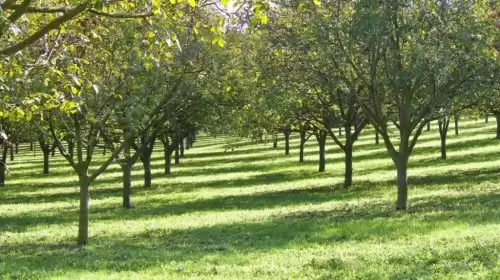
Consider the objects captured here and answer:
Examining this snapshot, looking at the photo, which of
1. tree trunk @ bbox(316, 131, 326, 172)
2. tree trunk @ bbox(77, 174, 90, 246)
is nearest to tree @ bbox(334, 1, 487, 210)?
tree trunk @ bbox(77, 174, 90, 246)

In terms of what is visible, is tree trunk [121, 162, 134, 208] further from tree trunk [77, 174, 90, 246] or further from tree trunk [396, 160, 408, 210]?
tree trunk [396, 160, 408, 210]

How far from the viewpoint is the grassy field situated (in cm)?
1280

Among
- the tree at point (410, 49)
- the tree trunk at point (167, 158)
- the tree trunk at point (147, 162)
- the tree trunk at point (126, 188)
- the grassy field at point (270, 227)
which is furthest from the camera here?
the tree trunk at point (167, 158)

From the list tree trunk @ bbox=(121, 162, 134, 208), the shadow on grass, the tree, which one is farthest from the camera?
tree trunk @ bbox=(121, 162, 134, 208)

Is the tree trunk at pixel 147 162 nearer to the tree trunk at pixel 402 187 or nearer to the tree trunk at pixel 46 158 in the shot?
the tree trunk at pixel 46 158

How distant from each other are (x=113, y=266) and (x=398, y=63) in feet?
44.6

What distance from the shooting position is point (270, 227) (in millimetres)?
21141

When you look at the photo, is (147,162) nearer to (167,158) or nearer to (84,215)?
(167,158)

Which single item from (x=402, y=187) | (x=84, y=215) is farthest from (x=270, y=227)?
(x=84, y=215)

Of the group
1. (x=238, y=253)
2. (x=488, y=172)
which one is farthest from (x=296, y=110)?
(x=238, y=253)

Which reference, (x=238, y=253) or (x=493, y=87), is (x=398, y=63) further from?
(x=238, y=253)

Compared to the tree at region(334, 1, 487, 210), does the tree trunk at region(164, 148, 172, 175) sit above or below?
below

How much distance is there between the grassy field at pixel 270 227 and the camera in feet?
42.0

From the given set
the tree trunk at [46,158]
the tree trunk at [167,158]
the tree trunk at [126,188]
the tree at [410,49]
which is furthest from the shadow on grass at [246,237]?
the tree trunk at [46,158]
